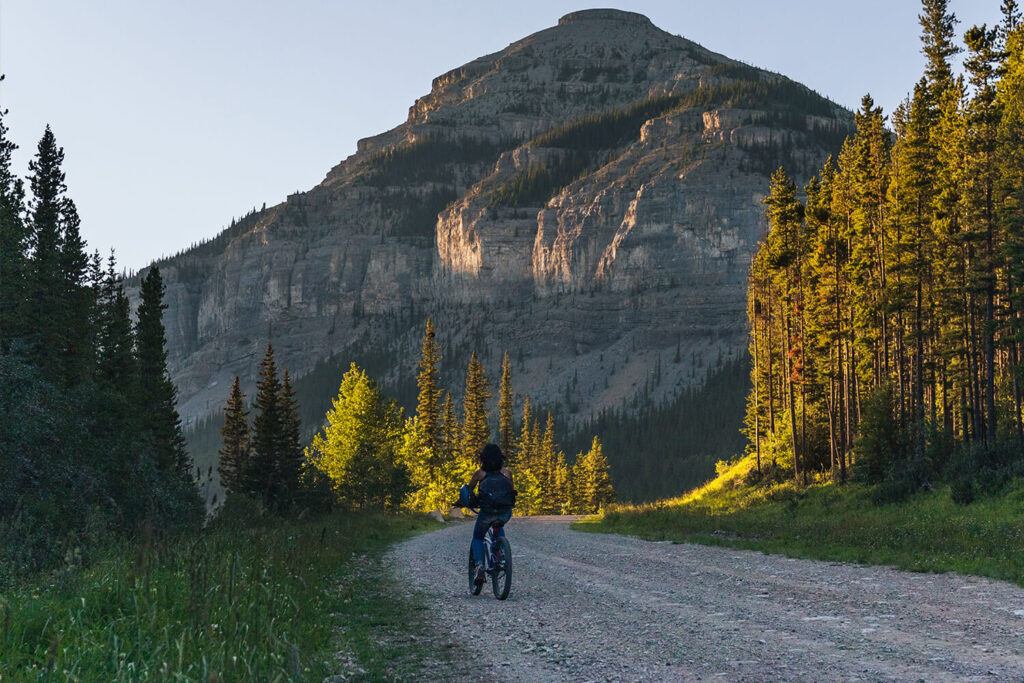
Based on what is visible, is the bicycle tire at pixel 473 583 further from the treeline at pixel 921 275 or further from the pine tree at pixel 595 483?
the pine tree at pixel 595 483

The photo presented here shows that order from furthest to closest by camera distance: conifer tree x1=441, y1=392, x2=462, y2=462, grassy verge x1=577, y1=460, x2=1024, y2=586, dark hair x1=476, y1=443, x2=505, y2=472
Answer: conifer tree x1=441, y1=392, x2=462, y2=462 → grassy verge x1=577, y1=460, x2=1024, y2=586 → dark hair x1=476, y1=443, x2=505, y2=472

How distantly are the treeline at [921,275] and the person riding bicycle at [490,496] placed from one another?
20.3 metres

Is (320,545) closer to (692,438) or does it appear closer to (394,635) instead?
(394,635)

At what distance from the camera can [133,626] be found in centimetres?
625

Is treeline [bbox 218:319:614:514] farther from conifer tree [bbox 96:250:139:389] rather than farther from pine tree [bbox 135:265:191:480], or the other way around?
conifer tree [bbox 96:250:139:389]

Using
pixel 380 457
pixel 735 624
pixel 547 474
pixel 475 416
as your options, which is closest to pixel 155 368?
pixel 380 457

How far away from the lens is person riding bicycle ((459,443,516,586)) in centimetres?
1236

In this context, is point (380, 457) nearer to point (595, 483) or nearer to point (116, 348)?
point (116, 348)

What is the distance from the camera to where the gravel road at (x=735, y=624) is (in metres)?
6.65

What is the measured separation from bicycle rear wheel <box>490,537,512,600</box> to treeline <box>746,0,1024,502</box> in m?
20.5

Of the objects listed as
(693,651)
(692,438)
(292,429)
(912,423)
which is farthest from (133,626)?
(692,438)

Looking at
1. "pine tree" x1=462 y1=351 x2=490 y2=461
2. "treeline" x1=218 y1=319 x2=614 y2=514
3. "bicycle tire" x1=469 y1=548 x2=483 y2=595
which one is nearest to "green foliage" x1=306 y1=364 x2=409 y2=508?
"treeline" x1=218 y1=319 x2=614 y2=514

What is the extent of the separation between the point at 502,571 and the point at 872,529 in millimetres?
14728

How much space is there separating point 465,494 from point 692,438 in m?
195
